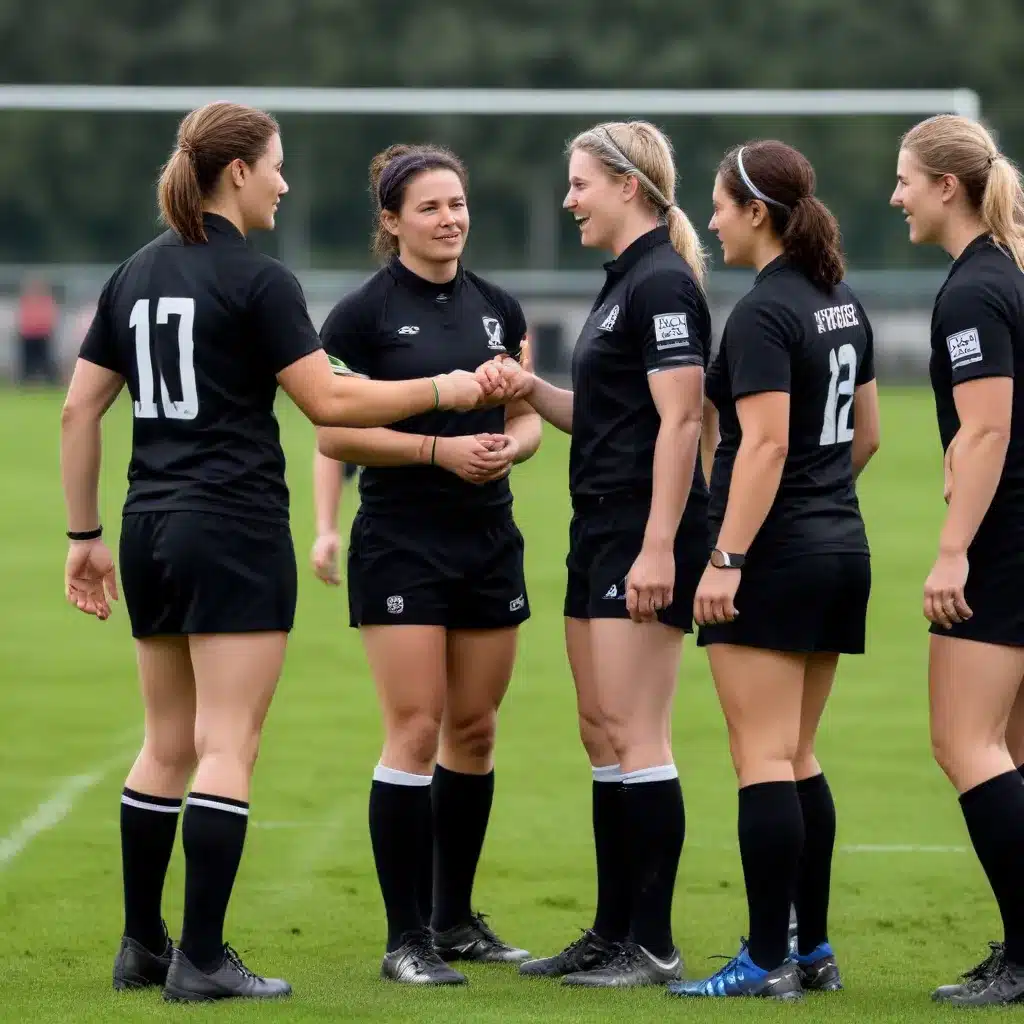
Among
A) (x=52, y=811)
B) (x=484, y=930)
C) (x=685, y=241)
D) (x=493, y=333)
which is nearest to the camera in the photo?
(x=685, y=241)

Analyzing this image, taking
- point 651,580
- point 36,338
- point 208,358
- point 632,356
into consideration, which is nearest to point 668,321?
point 632,356

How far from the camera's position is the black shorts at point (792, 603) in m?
4.66

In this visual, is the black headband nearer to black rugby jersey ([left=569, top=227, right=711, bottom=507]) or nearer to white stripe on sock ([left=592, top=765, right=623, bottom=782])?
black rugby jersey ([left=569, top=227, right=711, bottom=507])

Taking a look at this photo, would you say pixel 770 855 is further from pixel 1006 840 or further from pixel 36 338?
pixel 36 338

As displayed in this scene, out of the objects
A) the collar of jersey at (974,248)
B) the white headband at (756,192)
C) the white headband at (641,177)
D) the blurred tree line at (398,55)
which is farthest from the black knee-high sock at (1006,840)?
the blurred tree line at (398,55)

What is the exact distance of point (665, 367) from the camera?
486cm

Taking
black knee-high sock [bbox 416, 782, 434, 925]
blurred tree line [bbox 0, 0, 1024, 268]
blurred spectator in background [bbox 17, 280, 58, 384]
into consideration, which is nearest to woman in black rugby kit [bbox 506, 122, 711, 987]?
black knee-high sock [bbox 416, 782, 434, 925]

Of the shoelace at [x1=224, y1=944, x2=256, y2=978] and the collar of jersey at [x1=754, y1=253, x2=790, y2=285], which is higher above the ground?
the collar of jersey at [x1=754, y1=253, x2=790, y2=285]

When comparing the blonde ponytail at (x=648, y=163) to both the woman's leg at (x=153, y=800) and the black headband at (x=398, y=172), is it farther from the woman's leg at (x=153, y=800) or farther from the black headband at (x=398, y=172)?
the woman's leg at (x=153, y=800)

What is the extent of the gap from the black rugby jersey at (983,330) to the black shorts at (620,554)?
70cm

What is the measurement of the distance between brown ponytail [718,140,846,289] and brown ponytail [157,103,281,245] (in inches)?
44.6

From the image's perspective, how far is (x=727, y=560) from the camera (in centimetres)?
464

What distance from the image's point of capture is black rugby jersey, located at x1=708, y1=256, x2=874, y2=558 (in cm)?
463

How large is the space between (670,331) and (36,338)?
29042 millimetres
